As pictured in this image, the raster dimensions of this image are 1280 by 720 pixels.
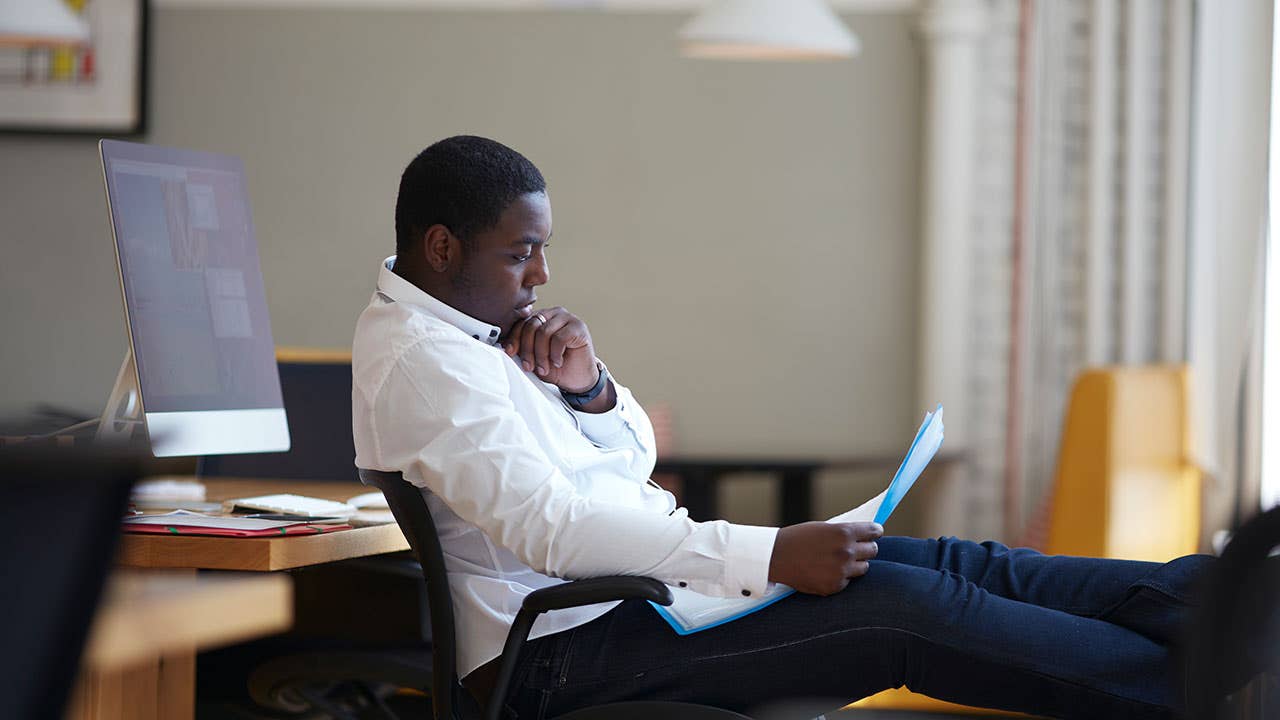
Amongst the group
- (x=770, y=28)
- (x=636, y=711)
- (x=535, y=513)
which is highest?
(x=770, y=28)

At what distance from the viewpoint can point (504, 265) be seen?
168cm

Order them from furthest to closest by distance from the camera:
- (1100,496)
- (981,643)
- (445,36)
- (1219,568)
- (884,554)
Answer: (445,36)
(1100,496)
(884,554)
(981,643)
(1219,568)

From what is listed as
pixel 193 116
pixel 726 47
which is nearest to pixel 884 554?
pixel 726 47

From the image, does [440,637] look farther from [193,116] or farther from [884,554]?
[193,116]

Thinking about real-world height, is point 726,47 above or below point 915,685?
above

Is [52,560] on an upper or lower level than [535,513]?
upper

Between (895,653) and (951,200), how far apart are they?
317 cm

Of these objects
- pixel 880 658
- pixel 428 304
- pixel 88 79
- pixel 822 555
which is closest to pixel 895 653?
pixel 880 658

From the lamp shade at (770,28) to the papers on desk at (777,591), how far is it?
190cm

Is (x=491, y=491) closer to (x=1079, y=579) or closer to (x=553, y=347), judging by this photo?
(x=553, y=347)

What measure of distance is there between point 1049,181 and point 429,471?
3.32 meters

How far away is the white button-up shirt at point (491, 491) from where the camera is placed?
1475 mm

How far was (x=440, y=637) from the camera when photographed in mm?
1507

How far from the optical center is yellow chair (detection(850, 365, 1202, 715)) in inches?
125
